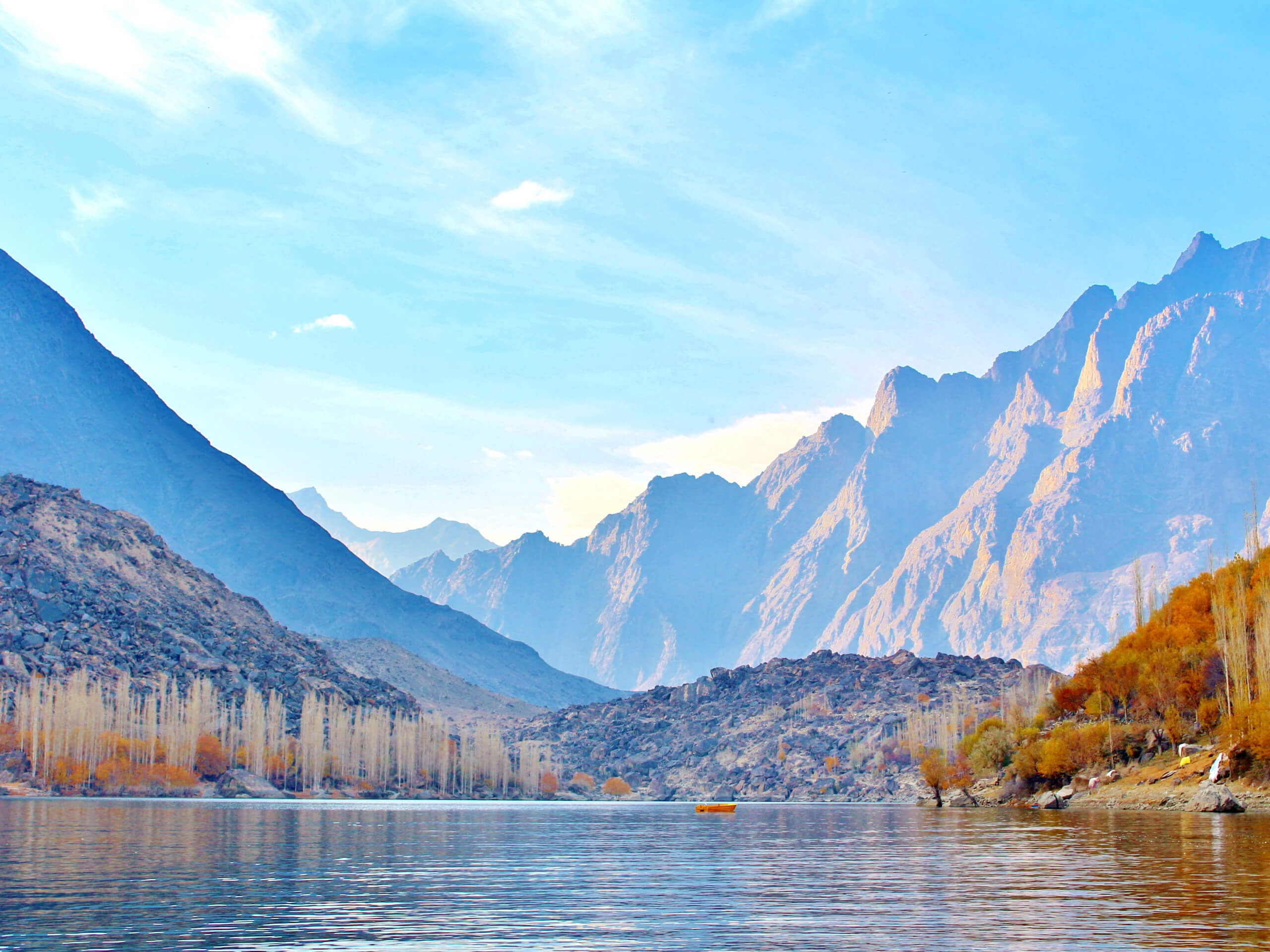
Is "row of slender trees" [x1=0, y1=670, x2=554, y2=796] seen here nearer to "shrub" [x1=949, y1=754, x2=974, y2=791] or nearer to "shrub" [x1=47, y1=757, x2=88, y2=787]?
"shrub" [x1=47, y1=757, x2=88, y2=787]

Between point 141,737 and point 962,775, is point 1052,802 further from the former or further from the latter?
point 141,737

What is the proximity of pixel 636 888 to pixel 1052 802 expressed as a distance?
3509 inches

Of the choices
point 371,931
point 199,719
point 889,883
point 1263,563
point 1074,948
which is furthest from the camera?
point 199,719

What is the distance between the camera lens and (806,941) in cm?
3166

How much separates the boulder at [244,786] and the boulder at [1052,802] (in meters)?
108

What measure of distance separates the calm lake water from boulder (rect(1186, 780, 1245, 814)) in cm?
862

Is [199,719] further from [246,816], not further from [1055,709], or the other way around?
[1055,709]

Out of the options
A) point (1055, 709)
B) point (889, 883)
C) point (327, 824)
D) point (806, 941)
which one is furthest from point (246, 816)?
point (1055, 709)

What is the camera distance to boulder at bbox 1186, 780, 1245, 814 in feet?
297

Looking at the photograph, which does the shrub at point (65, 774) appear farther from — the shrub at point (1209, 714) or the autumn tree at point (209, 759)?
the shrub at point (1209, 714)

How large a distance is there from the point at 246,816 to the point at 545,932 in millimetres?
81902

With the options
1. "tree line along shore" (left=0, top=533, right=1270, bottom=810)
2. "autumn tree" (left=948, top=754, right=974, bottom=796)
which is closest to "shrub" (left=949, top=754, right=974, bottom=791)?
"autumn tree" (left=948, top=754, right=974, bottom=796)

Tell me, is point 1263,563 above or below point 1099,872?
above

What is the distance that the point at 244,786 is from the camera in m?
178
